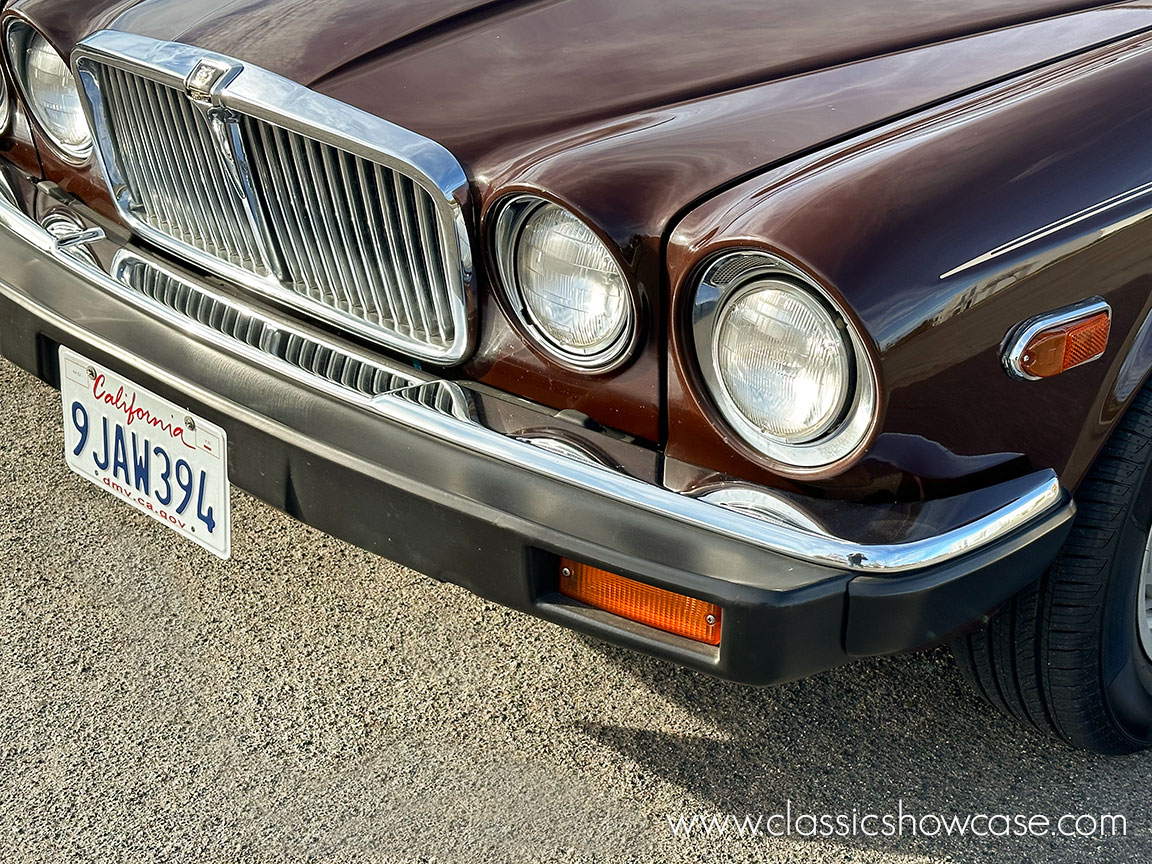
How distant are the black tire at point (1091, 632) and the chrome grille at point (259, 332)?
1.04 m

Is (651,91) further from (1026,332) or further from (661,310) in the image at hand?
(1026,332)

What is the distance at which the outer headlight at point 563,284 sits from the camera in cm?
179

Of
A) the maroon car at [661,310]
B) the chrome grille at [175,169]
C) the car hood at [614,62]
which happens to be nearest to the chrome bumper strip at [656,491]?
the maroon car at [661,310]

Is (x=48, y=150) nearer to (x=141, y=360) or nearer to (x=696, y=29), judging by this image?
(x=141, y=360)

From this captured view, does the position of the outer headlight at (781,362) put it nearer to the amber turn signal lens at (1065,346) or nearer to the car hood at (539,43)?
the amber turn signal lens at (1065,346)

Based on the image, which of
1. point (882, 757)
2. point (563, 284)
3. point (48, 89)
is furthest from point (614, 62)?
point (882, 757)

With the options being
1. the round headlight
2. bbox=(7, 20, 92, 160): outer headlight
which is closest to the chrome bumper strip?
the round headlight

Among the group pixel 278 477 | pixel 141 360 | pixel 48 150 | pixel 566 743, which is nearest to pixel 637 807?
pixel 566 743

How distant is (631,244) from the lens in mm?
1717

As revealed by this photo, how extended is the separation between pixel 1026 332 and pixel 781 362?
338mm

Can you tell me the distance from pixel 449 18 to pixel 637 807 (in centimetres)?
135

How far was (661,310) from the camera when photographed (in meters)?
1.74

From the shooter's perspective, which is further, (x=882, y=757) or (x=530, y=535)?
(x=882, y=757)

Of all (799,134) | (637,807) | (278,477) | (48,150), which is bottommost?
(637,807)
